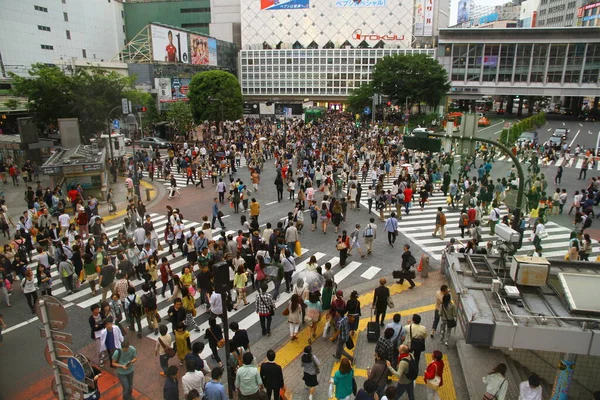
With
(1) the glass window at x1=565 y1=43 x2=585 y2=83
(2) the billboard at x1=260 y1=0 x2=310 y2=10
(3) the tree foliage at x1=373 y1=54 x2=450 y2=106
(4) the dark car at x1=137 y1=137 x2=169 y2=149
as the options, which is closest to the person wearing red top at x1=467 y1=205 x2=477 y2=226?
(4) the dark car at x1=137 y1=137 x2=169 y2=149

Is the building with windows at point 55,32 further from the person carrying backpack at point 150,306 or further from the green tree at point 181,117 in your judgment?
the person carrying backpack at point 150,306

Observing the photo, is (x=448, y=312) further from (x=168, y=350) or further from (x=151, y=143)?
(x=151, y=143)

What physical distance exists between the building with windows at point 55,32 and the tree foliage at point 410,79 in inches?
1651

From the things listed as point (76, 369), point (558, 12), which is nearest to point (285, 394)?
point (76, 369)

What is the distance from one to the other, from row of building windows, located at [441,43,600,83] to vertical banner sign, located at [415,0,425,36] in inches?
1027

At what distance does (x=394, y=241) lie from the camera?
56.0 ft

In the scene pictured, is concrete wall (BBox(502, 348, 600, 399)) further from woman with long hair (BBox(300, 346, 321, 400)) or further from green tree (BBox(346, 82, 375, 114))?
green tree (BBox(346, 82, 375, 114))

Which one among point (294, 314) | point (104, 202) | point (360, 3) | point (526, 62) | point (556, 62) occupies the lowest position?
point (104, 202)

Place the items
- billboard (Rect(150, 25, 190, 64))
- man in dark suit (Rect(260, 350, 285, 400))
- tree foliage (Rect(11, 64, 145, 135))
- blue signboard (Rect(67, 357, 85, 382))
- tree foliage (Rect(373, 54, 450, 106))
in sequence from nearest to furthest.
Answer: blue signboard (Rect(67, 357, 85, 382)) → man in dark suit (Rect(260, 350, 285, 400)) → tree foliage (Rect(11, 64, 145, 135)) → billboard (Rect(150, 25, 190, 64)) → tree foliage (Rect(373, 54, 450, 106))

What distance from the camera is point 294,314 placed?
382 inches

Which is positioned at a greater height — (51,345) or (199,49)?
(199,49)

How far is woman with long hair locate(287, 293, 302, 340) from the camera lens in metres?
9.55

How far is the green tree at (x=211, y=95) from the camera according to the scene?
161 ft

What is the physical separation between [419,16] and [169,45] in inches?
2332
